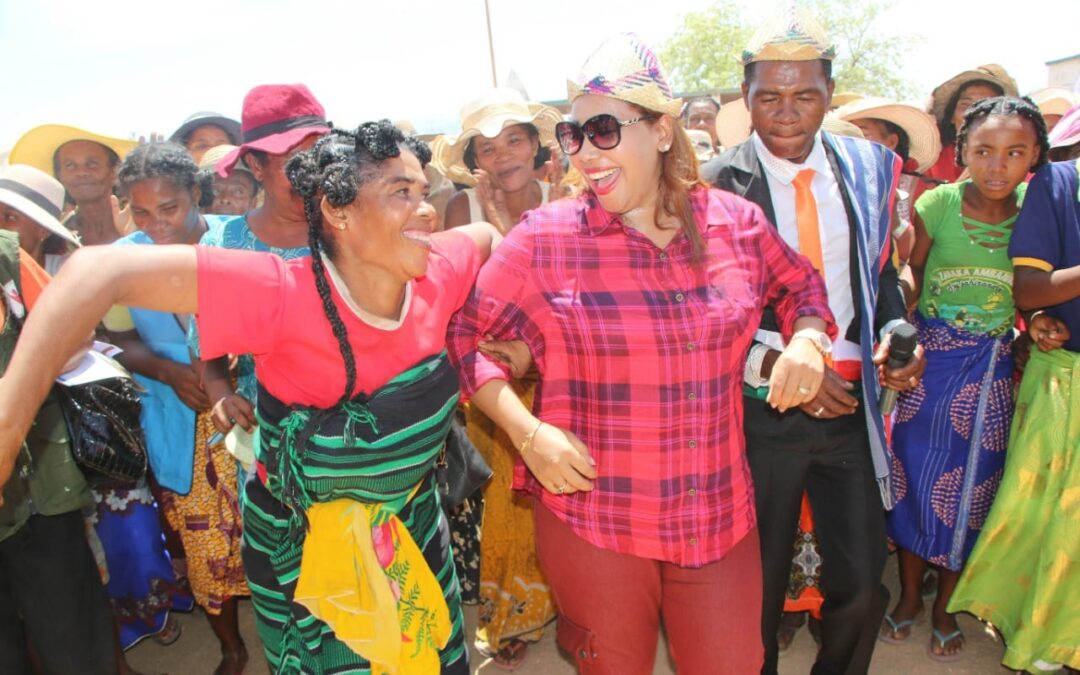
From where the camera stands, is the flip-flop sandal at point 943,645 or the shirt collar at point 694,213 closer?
the shirt collar at point 694,213

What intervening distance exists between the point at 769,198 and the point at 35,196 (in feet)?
9.22

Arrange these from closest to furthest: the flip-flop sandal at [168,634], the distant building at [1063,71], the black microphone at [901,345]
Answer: the black microphone at [901,345]
the flip-flop sandal at [168,634]
the distant building at [1063,71]

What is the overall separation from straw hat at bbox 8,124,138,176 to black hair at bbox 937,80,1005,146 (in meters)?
4.47

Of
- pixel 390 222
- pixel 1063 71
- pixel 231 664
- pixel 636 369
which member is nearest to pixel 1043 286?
pixel 636 369

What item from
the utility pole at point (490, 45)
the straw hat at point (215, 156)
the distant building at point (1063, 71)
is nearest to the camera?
the straw hat at point (215, 156)

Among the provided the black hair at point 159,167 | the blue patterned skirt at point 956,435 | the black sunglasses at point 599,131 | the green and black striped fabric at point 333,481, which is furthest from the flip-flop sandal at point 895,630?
the black hair at point 159,167

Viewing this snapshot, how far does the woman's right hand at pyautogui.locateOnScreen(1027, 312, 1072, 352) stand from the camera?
2.82 m

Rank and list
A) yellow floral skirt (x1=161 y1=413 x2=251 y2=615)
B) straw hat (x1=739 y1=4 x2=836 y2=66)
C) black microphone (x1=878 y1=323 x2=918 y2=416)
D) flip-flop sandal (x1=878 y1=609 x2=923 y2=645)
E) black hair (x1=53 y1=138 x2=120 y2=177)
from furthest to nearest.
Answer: black hair (x1=53 y1=138 x2=120 y2=177) → flip-flop sandal (x1=878 y1=609 x2=923 y2=645) → yellow floral skirt (x1=161 y1=413 x2=251 y2=615) → straw hat (x1=739 y1=4 x2=836 y2=66) → black microphone (x1=878 y1=323 x2=918 y2=416)

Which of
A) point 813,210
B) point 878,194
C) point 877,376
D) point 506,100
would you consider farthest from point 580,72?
point 506,100

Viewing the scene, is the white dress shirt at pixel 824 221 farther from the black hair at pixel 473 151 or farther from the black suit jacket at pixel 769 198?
the black hair at pixel 473 151

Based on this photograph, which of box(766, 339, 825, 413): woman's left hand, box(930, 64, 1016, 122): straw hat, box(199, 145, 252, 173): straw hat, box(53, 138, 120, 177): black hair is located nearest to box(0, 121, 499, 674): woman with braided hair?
box(766, 339, 825, 413): woman's left hand

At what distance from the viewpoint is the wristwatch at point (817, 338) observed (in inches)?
79.0

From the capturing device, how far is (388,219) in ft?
6.30

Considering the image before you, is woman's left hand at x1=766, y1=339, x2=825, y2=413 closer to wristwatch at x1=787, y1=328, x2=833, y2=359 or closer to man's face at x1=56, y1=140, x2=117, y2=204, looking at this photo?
wristwatch at x1=787, y1=328, x2=833, y2=359
